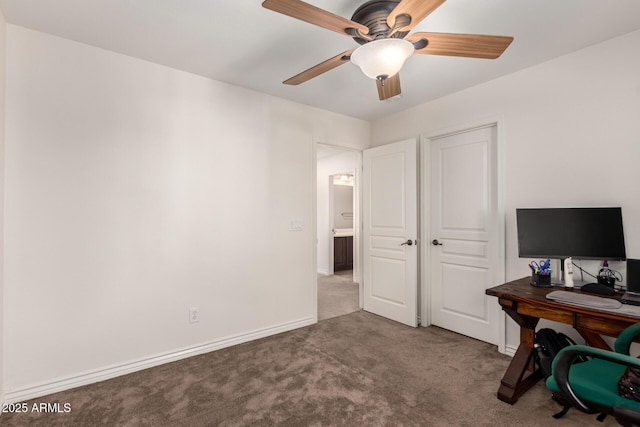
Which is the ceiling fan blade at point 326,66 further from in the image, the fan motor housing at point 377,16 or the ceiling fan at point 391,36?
the fan motor housing at point 377,16

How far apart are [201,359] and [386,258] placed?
2.24 meters

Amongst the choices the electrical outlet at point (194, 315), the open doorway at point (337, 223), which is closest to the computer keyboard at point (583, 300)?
the electrical outlet at point (194, 315)

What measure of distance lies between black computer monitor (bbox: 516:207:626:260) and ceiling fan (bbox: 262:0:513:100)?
133cm

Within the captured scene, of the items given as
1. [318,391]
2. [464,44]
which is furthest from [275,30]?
[318,391]

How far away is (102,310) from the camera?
232cm

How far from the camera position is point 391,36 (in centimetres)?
166

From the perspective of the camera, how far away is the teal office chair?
114cm

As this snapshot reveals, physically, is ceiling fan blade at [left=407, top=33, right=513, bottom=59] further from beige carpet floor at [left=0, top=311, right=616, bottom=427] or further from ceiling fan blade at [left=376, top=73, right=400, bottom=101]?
beige carpet floor at [left=0, top=311, right=616, bottom=427]

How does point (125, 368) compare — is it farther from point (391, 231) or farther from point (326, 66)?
point (391, 231)

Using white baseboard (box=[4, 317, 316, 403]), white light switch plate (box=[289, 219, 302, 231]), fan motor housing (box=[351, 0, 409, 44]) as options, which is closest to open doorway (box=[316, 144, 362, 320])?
white light switch plate (box=[289, 219, 302, 231])

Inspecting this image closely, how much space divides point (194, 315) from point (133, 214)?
1019mm

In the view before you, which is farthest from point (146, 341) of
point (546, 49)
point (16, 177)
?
point (546, 49)

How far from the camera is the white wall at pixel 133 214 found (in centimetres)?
209

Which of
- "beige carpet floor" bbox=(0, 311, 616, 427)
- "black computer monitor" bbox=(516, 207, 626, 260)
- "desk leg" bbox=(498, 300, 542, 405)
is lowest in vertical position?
"beige carpet floor" bbox=(0, 311, 616, 427)
